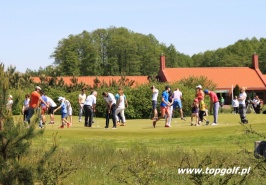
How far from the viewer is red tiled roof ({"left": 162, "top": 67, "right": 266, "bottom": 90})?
85188 mm

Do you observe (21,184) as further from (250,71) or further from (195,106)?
(250,71)

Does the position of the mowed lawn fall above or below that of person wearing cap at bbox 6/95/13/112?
below

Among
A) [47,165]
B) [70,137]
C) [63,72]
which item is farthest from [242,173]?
[63,72]

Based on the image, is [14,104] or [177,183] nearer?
[14,104]

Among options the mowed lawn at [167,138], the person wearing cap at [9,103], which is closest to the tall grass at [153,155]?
the mowed lawn at [167,138]

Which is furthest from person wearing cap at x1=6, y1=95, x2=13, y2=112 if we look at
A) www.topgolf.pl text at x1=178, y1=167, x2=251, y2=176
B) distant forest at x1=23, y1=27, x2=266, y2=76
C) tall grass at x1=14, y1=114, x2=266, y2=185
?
distant forest at x1=23, y1=27, x2=266, y2=76

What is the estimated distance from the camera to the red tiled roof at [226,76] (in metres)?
85.2

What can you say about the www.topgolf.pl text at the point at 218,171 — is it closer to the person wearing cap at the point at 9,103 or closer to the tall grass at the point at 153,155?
the tall grass at the point at 153,155

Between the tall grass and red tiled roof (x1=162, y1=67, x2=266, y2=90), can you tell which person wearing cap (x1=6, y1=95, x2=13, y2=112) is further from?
red tiled roof (x1=162, y1=67, x2=266, y2=90)

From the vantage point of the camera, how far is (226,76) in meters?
88.4

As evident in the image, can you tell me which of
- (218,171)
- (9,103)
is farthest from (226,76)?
(9,103)

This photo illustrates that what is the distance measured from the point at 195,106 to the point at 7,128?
18379 mm

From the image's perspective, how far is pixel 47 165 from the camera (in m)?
9.02

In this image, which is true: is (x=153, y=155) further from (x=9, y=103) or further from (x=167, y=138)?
(x=9, y=103)
